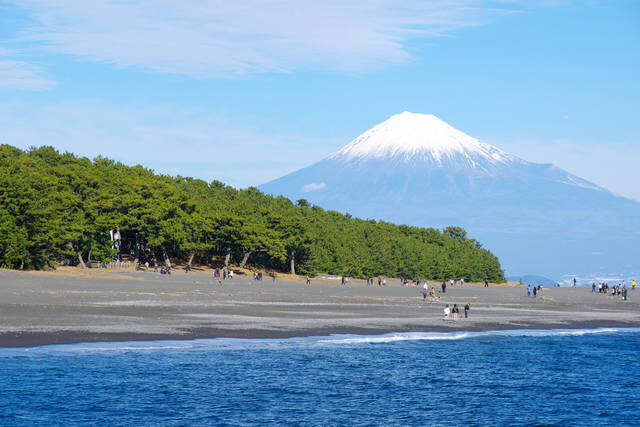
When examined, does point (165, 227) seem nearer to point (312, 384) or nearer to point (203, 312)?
point (203, 312)

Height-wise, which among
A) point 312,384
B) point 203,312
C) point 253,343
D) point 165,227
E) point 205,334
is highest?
point 165,227

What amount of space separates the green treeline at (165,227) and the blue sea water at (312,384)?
45763 mm

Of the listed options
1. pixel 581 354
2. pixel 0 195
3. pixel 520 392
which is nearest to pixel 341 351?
pixel 520 392

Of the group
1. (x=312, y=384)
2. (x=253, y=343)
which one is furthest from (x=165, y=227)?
(x=312, y=384)

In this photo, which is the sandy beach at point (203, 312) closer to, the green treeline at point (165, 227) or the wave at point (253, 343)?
the wave at point (253, 343)

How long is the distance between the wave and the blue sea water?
5.6 inches

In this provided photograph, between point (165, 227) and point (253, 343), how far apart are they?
68.6 meters

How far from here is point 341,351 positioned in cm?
4328

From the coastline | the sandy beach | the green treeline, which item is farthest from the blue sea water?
the green treeline

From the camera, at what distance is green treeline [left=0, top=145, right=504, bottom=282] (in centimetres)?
8338

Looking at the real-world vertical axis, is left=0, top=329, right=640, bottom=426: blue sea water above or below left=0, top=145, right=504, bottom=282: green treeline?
below

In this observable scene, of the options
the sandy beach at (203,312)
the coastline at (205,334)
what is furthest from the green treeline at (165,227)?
the coastline at (205,334)

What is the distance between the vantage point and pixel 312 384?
34531 millimetres

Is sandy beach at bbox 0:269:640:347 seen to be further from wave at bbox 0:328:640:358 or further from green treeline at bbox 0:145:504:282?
green treeline at bbox 0:145:504:282
